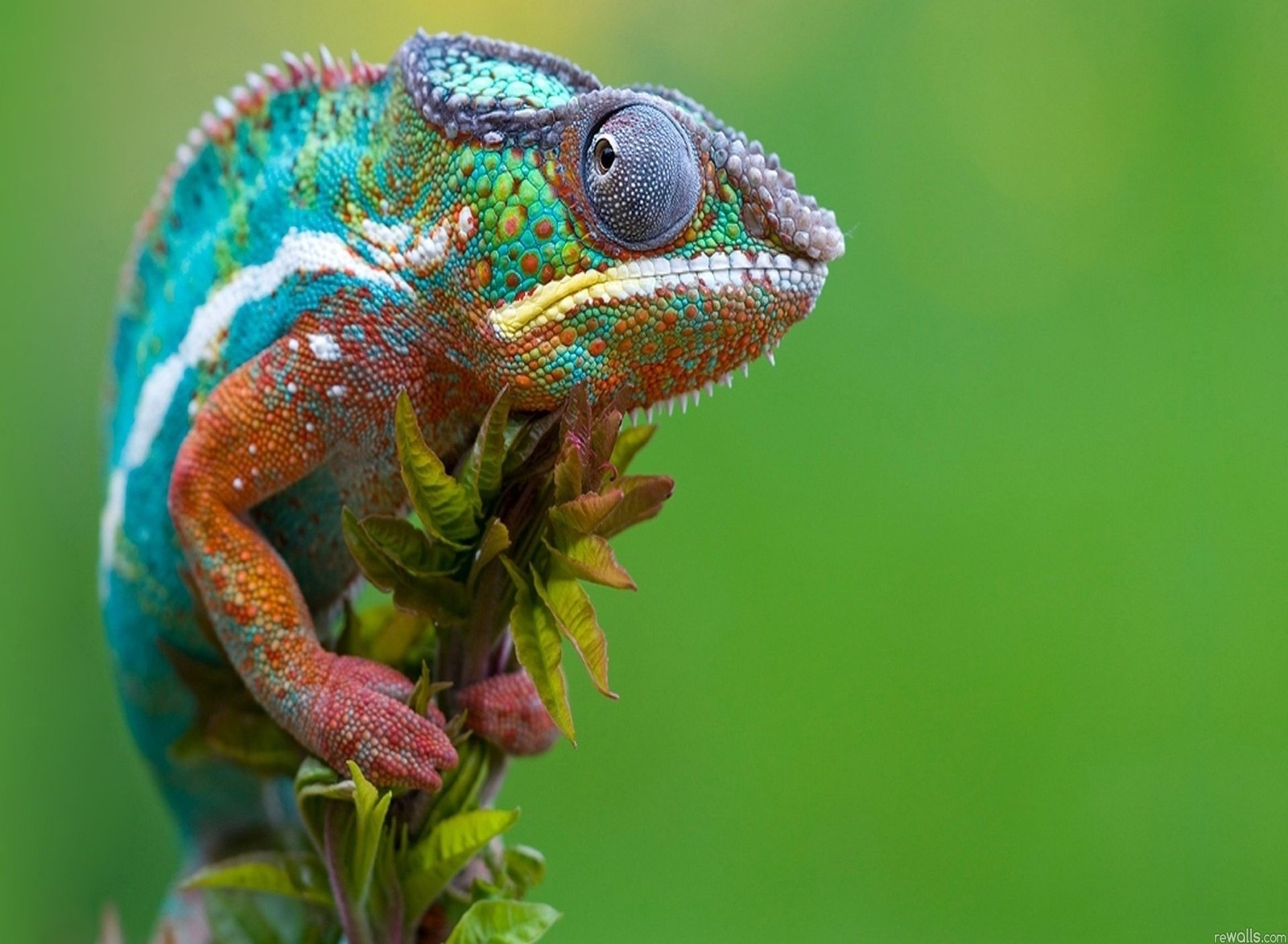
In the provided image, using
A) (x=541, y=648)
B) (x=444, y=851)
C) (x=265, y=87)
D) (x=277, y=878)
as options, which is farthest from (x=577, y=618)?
(x=265, y=87)

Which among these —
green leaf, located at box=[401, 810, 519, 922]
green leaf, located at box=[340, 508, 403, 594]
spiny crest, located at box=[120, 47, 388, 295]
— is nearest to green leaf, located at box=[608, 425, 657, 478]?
green leaf, located at box=[340, 508, 403, 594]

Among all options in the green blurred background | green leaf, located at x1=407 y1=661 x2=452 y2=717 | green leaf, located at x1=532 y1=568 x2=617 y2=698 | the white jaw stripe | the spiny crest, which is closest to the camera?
green leaf, located at x1=532 y1=568 x2=617 y2=698

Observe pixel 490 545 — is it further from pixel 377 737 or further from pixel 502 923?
pixel 502 923

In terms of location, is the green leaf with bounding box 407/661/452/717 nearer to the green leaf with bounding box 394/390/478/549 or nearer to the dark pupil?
the green leaf with bounding box 394/390/478/549

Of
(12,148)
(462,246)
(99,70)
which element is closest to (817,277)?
(462,246)

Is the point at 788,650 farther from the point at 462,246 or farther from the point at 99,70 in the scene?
the point at 99,70

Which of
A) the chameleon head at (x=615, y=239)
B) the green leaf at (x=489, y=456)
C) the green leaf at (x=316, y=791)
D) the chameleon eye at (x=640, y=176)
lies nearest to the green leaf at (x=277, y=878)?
the green leaf at (x=316, y=791)
